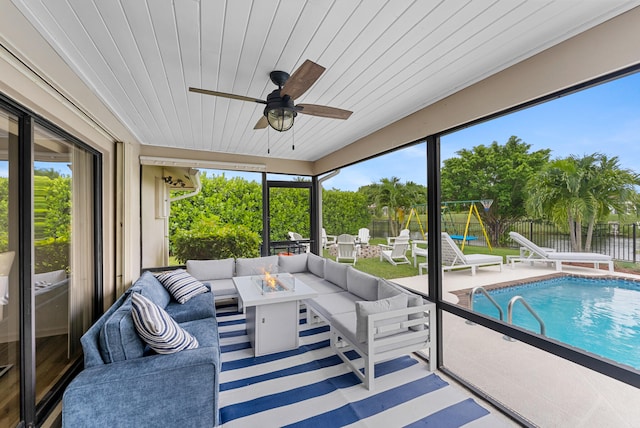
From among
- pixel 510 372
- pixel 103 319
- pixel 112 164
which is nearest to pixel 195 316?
pixel 103 319

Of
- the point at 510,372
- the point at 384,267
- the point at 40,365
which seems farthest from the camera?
the point at 384,267

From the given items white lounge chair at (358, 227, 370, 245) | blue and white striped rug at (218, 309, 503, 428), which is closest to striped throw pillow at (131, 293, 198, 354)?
blue and white striped rug at (218, 309, 503, 428)

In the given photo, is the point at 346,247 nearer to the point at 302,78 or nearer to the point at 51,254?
the point at 302,78

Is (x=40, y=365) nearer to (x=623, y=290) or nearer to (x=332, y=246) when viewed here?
(x=623, y=290)

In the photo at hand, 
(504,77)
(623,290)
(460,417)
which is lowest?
(460,417)

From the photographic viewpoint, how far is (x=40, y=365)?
1829mm

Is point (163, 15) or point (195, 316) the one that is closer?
point (163, 15)

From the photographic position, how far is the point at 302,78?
1.66 meters

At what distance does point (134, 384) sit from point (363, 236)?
553 centimetres

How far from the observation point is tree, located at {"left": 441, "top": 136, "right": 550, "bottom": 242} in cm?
230

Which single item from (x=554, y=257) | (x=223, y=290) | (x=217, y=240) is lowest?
(x=223, y=290)

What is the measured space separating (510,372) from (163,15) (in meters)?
3.84

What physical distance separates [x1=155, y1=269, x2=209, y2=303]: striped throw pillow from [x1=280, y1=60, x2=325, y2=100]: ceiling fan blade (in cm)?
264

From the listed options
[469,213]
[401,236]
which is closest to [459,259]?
[469,213]
